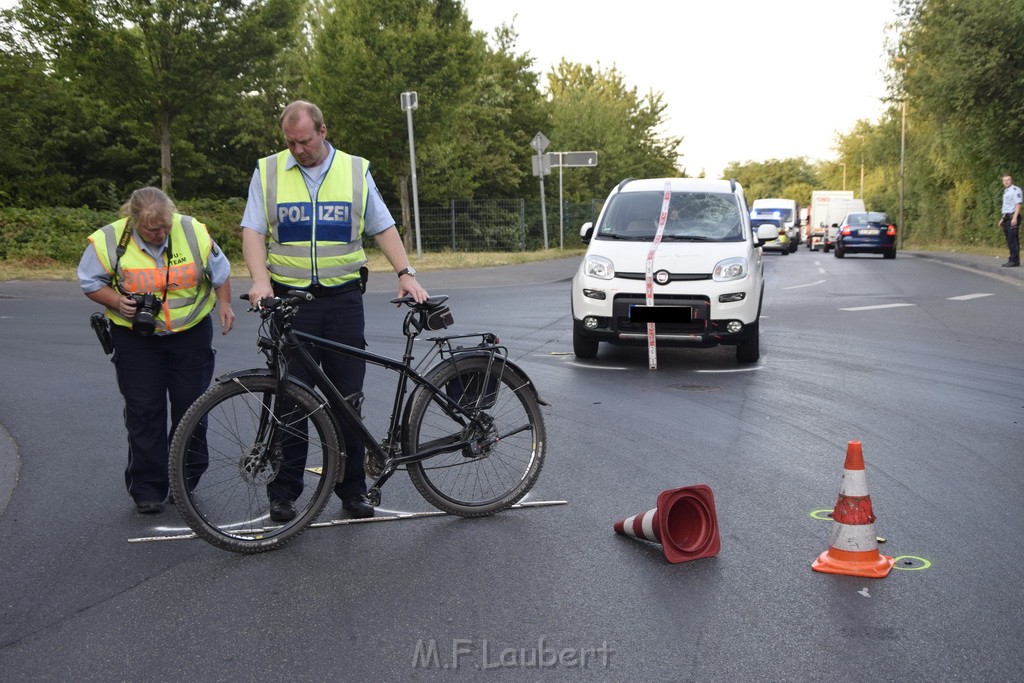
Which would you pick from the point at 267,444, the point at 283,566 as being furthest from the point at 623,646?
the point at 267,444

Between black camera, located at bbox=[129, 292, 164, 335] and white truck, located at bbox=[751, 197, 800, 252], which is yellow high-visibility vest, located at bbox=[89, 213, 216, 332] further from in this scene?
white truck, located at bbox=[751, 197, 800, 252]

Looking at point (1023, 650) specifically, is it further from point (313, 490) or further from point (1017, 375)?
point (1017, 375)

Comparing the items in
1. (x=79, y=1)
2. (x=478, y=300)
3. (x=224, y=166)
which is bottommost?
(x=478, y=300)

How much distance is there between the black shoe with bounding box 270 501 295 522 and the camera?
16.9ft

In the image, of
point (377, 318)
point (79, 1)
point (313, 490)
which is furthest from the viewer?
point (79, 1)

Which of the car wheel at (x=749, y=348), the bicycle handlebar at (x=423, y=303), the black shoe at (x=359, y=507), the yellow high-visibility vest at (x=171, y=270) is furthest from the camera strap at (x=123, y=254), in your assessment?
the car wheel at (x=749, y=348)

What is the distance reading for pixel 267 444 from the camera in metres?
A: 5.04

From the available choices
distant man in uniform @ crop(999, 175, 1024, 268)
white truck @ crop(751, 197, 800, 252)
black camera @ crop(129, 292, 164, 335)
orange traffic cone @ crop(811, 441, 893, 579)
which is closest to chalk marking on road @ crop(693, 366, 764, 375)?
orange traffic cone @ crop(811, 441, 893, 579)

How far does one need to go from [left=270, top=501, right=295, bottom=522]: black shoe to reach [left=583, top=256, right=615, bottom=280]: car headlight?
20.4 feet

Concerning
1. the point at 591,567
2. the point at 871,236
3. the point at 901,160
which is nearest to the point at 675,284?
the point at 591,567

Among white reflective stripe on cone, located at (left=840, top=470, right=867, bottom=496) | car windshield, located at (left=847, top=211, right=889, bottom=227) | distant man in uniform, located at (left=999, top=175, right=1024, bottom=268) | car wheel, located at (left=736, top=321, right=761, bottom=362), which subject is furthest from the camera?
car windshield, located at (left=847, top=211, right=889, bottom=227)

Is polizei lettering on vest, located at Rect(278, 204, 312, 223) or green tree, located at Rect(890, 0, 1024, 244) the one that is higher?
A: green tree, located at Rect(890, 0, 1024, 244)

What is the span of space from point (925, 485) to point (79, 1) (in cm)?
2534

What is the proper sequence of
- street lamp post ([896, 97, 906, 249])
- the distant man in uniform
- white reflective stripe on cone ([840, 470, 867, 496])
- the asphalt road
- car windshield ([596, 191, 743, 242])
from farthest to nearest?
street lamp post ([896, 97, 906, 249])
the distant man in uniform
car windshield ([596, 191, 743, 242])
white reflective stripe on cone ([840, 470, 867, 496])
the asphalt road
